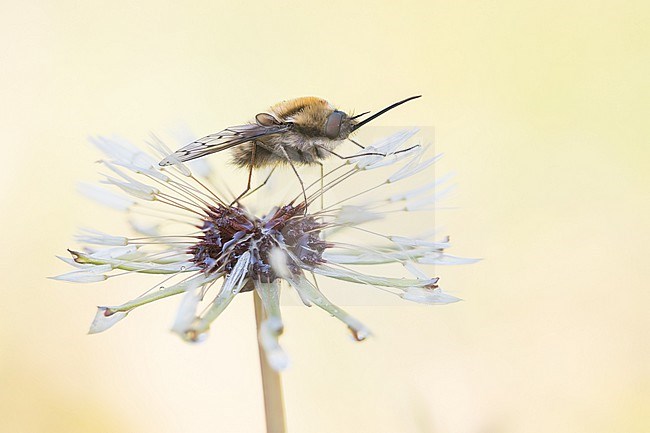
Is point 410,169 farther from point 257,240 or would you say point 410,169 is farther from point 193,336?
point 193,336

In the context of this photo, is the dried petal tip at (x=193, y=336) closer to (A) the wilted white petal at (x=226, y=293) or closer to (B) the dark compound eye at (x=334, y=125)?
(A) the wilted white petal at (x=226, y=293)

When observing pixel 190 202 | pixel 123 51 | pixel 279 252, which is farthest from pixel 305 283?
pixel 123 51

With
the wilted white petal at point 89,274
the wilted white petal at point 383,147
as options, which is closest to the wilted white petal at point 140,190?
the wilted white petal at point 89,274

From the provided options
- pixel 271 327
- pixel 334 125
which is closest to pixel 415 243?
pixel 334 125

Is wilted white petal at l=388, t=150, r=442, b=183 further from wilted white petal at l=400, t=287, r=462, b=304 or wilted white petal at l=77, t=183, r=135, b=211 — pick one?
wilted white petal at l=77, t=183, r=135, b=211

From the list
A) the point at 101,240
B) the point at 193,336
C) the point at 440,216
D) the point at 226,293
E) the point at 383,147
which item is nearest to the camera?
the point at 193,336

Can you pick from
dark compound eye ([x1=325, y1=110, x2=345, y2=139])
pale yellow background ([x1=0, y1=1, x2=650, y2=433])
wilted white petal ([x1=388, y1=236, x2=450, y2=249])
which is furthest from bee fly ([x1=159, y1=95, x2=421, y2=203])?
pale yellow background ([x1=0, y1=1, x2=650, y2=433])
